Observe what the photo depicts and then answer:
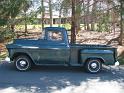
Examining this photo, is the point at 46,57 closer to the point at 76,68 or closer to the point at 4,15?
the point at 76,68

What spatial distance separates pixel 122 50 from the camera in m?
16.6

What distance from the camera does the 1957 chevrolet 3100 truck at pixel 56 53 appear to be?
36.8 ft

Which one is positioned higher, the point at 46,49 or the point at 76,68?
the point at 46,49

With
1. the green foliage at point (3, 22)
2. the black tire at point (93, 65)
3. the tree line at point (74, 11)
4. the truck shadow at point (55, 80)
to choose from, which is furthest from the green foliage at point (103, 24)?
the black tire at point (93, 65)

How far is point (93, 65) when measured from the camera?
1138 cm

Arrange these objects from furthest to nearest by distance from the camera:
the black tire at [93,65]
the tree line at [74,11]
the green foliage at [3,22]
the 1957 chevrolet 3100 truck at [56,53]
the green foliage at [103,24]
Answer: the green foliage at [3,22]
the green foliage at [103,24]
the tree line at [74,11]
the black tire at [93,65]
the 1957 chevrolet 3100 truck at [56,53]

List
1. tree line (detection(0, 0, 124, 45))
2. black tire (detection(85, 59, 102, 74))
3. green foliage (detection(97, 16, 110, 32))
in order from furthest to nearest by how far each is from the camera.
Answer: green foliage (detection(97, 16, 110, 32))
tree line (detection(0, 0, 124, 45))
black tire (detection(85, 59, 102, 74))

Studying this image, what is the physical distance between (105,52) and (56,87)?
2.77m

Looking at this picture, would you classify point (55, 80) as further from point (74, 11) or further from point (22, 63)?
point (74, 11)

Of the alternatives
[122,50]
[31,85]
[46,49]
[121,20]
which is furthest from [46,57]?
[121,20]

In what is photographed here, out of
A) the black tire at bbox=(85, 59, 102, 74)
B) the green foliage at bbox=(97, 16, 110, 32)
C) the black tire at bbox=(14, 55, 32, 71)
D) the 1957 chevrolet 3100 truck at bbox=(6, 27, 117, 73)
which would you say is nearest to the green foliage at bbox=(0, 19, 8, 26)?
the green foliage at bbox=(97, 16, 110, 32)

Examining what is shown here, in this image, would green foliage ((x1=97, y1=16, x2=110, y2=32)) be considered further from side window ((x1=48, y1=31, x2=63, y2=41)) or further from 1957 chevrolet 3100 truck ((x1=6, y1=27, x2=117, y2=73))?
side window ((x1=48, y1=31, x2=63, y2=41))

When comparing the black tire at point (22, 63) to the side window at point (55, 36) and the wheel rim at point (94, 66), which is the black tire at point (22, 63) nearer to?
the side window at point (55, 36)

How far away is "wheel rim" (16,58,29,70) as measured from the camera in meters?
11.3
